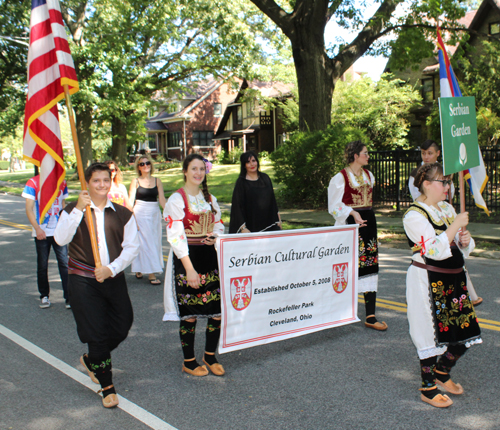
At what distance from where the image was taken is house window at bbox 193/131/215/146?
189 ft

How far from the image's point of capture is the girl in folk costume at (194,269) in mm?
4492

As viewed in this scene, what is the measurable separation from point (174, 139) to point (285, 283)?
56.3m

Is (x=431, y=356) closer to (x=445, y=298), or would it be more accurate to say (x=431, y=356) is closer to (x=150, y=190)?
(x=445, y=298)

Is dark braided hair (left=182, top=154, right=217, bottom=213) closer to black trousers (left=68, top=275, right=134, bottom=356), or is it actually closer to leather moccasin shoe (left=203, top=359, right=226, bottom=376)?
black trousers (left=68, top=275, right=134, bottom=356)

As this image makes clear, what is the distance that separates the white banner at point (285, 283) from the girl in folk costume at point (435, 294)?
1447 mm

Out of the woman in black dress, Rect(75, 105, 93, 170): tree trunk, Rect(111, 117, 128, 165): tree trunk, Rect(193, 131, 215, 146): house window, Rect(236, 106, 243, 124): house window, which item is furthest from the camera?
Rect(193, 131, 215, 146): house window

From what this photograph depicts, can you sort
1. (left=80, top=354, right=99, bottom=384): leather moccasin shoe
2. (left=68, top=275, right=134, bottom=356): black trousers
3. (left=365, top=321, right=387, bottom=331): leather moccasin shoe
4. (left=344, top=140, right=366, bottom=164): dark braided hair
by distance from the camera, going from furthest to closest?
(left=344, top=140, right=366, bottom=164): dark braided hair
(left=365, top=321, right=387, bottom=331): leather moccasin shoe
(left=80, top=354, right=99, bottom=384): leather moccasin shoe
(left=68, top=275, right=134, bottom=356): black trousers

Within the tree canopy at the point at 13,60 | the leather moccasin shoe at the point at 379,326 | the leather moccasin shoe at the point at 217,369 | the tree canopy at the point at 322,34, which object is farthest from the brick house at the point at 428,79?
the leather moccasin shoe at the point at 217,369

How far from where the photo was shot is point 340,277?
5516 millimetres

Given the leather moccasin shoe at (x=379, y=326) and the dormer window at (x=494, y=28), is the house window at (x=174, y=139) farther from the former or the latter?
the leather moccasin shoe at (x=379, y=326)

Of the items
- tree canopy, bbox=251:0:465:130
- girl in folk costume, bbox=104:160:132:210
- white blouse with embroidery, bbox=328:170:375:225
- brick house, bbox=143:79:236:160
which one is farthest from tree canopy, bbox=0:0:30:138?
brick house, bbox=143:79:236:160

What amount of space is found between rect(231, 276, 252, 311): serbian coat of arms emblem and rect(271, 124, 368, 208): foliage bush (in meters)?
11.3

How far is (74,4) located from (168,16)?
215 inches

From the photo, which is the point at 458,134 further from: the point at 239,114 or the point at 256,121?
the point at 239,114
